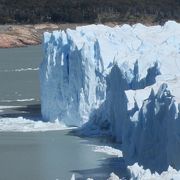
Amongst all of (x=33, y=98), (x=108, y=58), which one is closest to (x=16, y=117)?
(x=108, y=58)

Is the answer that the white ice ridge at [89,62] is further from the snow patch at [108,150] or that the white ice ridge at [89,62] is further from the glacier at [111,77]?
the snow patch at [108,150]

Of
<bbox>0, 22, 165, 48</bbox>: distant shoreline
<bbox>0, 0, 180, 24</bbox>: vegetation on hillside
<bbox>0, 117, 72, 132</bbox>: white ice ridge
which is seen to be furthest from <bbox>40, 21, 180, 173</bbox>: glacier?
<bbox>0, 0, 180, 24</bbox>: vegetation on hillside

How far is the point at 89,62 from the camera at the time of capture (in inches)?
616

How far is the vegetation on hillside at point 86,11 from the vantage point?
176 ft

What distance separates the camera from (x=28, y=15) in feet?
190

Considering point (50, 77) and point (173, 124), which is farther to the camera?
point (50, 77)

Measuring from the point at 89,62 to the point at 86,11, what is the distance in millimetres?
40892

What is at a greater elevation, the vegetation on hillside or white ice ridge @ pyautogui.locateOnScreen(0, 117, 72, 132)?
the vegetation on hillside

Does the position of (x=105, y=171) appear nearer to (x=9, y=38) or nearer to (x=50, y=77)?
(x=50, y=77)

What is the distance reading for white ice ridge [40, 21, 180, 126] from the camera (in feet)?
47.9

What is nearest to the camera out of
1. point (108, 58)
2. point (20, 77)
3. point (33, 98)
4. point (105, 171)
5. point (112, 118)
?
point (105, 171)

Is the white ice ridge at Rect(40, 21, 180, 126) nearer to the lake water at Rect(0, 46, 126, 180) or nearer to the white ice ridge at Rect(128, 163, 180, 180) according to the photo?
the lake water at Rect(0, 46, 126, 180)

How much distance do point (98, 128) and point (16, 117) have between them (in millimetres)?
2351

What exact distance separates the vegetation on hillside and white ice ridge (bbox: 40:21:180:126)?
112ft
